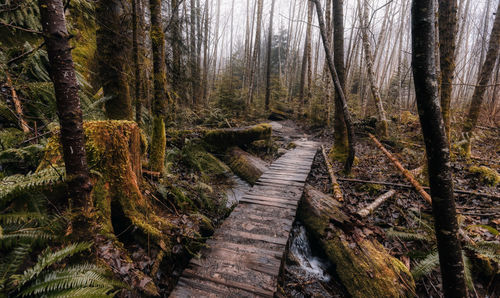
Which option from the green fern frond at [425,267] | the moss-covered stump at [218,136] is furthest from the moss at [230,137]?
the green fern frond at [425,267]

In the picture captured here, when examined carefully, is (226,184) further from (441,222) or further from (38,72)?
(441,222)

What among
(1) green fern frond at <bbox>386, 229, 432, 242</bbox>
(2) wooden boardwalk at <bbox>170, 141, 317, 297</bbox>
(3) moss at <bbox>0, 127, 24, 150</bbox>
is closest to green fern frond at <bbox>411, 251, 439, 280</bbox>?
(1) green fern frond at <bbox>386, 229, 432, 242</bbox>

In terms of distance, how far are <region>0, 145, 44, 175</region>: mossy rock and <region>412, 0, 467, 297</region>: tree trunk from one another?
13.0ft

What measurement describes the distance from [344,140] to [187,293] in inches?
260

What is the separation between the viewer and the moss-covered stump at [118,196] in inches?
88.3

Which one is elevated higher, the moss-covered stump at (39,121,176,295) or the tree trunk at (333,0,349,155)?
the tree trunk at (333,0,349,155)

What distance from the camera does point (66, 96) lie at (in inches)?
58.9

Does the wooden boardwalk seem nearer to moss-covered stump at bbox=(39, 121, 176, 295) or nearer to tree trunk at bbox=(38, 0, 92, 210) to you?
moss-covered stump at bbox=(39, 121, 176, 295)

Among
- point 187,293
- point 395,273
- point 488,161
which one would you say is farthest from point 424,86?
point 488,161

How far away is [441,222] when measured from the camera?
5.63ft

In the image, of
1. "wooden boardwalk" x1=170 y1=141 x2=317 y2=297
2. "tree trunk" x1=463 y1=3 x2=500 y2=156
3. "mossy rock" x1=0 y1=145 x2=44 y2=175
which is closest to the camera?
"wooden boardwalk" x1=170 y1=141 x2=317 y2=297

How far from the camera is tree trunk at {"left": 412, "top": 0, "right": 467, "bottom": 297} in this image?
5.03ft

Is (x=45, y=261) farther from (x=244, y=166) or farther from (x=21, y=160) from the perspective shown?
(x=244, y=166)

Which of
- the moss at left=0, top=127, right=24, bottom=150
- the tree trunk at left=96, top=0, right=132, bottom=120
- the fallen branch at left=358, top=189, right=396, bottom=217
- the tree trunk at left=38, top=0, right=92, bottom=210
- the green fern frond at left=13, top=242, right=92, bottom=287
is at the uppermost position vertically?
the tree trunk at left=96, top=0, right=132, bottom=120
